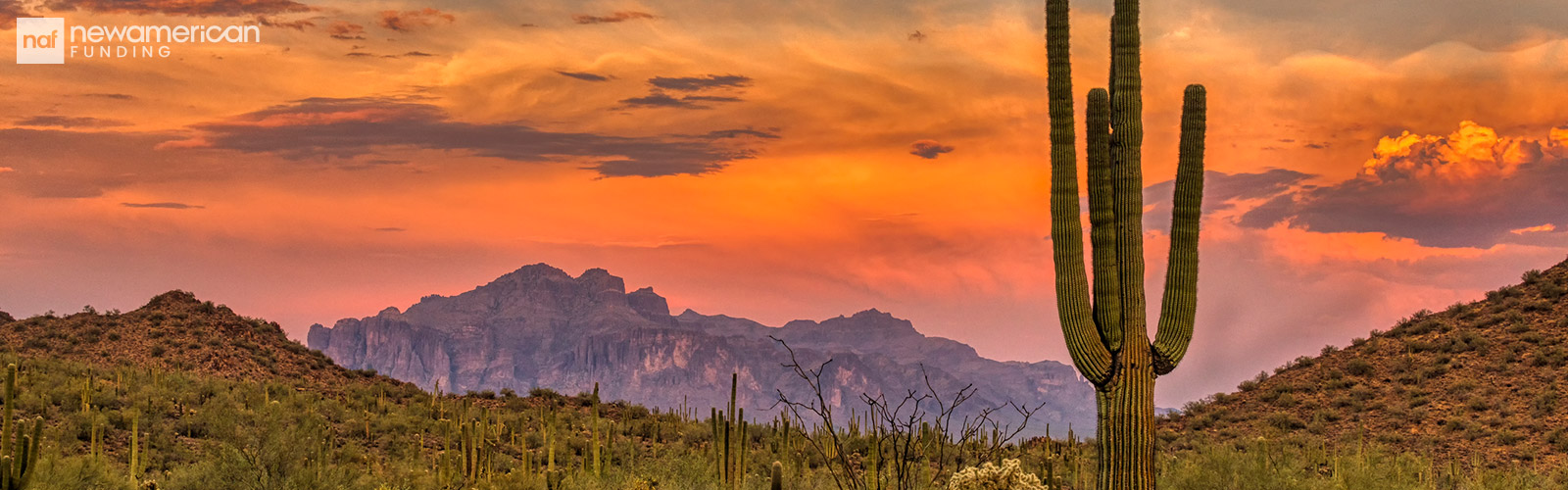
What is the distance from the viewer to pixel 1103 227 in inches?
566

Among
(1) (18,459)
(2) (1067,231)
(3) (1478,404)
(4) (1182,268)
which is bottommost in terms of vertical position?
(1) (18,459)

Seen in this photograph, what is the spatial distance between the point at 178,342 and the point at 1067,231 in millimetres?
39405

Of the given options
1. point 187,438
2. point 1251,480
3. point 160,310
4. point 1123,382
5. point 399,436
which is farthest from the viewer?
point 160,310

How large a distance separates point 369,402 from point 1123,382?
25871 millimetres

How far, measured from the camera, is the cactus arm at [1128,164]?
14359 mm

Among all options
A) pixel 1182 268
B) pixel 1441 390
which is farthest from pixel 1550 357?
pixel 1182 268

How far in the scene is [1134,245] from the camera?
14.4 metres

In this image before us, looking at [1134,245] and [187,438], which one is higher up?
[1134,245]

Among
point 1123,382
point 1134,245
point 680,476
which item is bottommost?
point 680,476

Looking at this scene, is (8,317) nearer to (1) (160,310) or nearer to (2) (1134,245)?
(1) (160,310)

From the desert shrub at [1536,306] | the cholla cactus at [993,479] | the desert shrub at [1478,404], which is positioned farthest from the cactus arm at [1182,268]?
the desert shrub at [1536,306]

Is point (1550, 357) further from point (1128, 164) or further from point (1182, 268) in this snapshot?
point (1128, 164)

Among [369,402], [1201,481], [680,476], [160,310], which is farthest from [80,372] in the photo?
[1201,481]

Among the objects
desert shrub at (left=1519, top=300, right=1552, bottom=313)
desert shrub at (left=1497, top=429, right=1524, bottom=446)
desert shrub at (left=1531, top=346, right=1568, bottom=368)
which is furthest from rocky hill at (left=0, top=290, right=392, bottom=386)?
desert shrub at (left=1519, top=300, right=1552, bottom=313)
